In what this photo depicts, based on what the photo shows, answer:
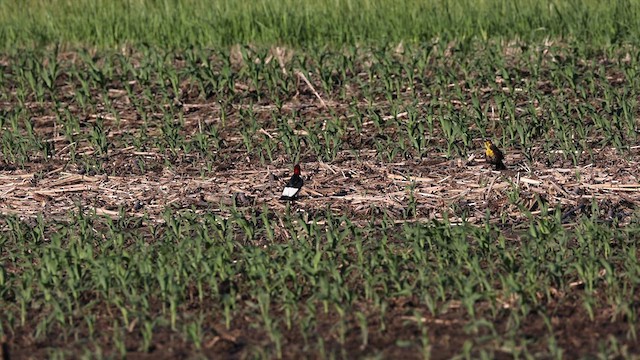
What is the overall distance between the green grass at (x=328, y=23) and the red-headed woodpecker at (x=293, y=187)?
4510mm

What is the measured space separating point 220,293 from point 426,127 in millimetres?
4083

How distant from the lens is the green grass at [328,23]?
44.6ft

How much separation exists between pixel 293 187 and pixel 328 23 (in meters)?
5.25

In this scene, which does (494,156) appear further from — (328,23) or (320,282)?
(328,23)

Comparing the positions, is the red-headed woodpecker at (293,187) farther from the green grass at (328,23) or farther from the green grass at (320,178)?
the green grass at (328,23)

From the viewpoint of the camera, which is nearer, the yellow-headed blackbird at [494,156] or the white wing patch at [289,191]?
the white wing patch at [289,191]

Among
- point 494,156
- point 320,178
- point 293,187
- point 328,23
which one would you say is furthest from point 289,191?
point 328,23

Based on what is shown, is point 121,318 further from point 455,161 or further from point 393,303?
point 455,161

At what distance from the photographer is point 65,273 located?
777 centimetres

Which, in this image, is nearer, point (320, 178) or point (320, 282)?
point (320, 282)

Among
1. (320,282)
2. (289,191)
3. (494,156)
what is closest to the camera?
(320,282)

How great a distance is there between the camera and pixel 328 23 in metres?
14.0

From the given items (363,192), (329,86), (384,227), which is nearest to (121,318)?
(384,227)

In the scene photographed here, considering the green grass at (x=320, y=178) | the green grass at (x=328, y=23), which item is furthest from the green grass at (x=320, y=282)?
the green grass at (x=328, y=23)
